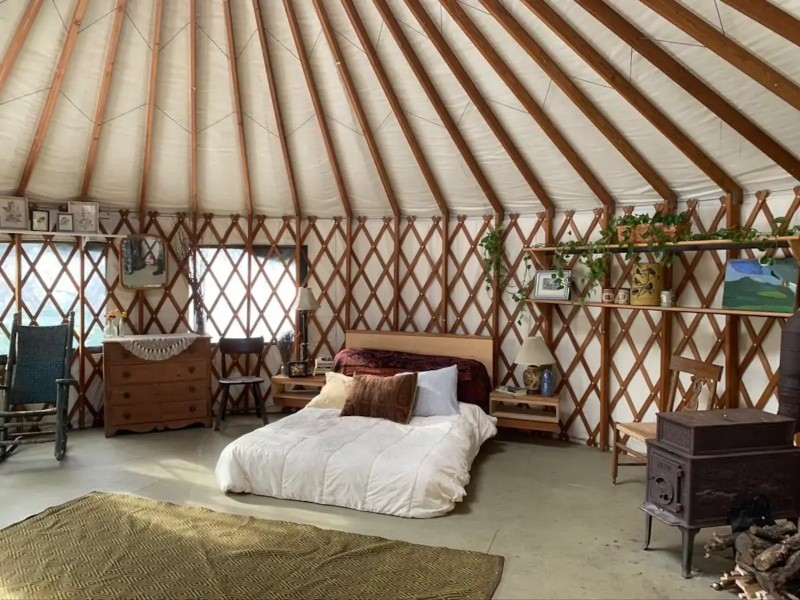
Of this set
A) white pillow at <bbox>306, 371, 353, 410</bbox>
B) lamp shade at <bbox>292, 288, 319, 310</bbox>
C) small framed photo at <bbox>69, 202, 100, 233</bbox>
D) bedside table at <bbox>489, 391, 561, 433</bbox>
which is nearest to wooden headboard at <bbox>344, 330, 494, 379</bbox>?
bedside table at <bbox>489, 391, 561, 433</bbox>

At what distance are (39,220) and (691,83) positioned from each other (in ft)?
16.6

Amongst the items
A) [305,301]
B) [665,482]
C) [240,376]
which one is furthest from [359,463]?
[240,376]

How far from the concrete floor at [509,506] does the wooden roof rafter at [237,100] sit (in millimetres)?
2256

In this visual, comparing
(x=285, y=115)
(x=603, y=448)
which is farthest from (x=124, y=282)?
(x=603, y=448)

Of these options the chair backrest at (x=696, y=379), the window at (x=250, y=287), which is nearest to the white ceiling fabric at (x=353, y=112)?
the window at (x=250, y=287)

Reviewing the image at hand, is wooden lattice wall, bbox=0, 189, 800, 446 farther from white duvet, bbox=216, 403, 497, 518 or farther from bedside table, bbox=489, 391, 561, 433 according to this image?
white duvet, bbox=216, 403, 497, 518

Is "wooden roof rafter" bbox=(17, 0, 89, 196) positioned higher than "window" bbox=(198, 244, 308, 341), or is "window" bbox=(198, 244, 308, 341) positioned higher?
"wooden roof rafter" bbox=(17, 0, 89, 196)

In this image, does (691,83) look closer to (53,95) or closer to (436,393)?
(436,393)

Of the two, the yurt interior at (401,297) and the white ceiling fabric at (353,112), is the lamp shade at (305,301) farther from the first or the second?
the white ceiling fabric at (353,112)

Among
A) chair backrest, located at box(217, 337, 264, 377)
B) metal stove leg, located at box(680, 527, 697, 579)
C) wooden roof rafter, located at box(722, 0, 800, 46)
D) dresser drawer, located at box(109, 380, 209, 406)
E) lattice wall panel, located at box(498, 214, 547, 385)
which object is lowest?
metal stove leg, located at box(680, 527, 697, 579)

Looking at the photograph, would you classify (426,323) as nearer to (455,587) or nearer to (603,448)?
(603,448)

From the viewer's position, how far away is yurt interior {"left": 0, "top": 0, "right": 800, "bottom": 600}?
2.82m

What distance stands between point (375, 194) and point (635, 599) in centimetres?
392

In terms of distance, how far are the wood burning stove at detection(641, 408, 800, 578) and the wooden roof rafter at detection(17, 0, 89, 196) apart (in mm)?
3955
